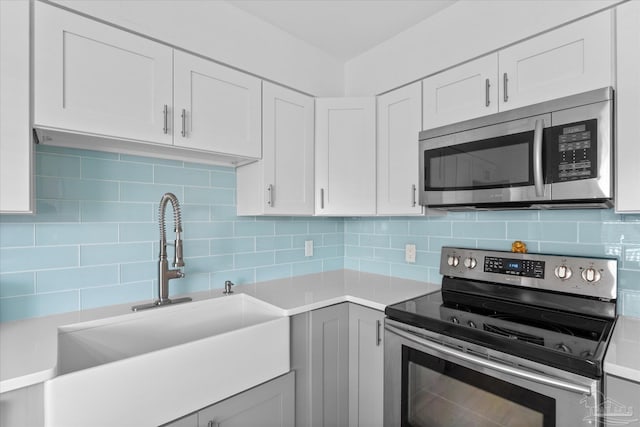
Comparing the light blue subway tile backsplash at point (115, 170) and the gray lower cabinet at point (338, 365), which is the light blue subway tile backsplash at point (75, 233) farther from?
the gray lower cabinet at point (338, 365)

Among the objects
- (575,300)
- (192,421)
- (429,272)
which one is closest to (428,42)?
(429,272)

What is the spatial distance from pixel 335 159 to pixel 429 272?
0.93 metres

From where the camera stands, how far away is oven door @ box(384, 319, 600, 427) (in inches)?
38.2

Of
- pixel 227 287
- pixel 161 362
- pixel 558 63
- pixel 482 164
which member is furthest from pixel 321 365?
pixel 558 63

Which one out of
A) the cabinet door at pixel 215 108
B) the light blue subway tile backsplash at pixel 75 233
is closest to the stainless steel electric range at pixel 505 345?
the cabinet door at pixel 215 108

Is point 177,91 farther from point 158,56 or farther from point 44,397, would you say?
point 44,397

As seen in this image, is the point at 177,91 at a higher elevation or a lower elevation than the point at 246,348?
higher

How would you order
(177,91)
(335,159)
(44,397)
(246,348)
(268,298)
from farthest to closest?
(335,159) < (268,298) < (177,91) < (246,348) < (44,397)

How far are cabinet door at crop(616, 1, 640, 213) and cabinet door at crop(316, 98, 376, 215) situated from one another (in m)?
1.11

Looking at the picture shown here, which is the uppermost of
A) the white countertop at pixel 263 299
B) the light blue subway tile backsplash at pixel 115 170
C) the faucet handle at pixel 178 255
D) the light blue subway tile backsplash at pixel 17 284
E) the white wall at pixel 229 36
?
the white wall at pixel 229 36

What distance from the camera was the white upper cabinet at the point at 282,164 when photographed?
1778 mm

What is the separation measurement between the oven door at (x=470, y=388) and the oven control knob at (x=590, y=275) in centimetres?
59

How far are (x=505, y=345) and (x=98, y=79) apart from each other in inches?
70.6

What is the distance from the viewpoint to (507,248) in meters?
1.69
